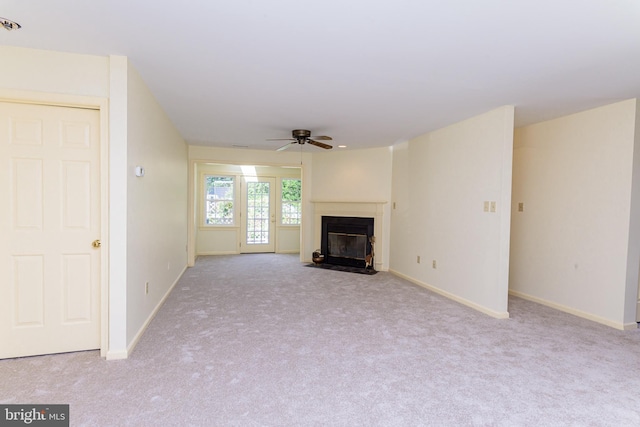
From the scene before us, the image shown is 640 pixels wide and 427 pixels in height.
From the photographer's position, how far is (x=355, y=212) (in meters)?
6.65

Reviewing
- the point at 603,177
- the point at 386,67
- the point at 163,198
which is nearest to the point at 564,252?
the point at 603,177

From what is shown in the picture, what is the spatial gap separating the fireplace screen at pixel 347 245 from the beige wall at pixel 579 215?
2.63 meters

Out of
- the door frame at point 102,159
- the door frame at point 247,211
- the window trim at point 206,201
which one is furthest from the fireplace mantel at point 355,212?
the door frame at point 102,159

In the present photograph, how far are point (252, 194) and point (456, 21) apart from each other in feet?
22.3

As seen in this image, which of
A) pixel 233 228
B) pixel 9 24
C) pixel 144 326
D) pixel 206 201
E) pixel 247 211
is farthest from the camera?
pixel 247 211

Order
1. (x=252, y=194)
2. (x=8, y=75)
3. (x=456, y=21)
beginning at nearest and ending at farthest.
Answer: (x=456, y=21)
(x=8, y=75)
(x=252, y=194)

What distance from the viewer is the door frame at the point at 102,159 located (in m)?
2.48

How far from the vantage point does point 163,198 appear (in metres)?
3.97

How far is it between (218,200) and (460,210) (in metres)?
5.63

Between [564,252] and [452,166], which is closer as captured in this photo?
[564,252]

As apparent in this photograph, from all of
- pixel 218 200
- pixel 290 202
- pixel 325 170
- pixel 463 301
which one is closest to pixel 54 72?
pixel 463 301

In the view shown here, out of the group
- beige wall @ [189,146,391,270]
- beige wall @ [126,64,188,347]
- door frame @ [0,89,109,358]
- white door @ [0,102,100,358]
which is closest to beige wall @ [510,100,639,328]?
beige wall @ [189,146,391,270]

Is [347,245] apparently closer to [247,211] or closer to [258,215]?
[258,215]

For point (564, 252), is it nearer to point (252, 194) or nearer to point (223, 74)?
point (223, 74)
